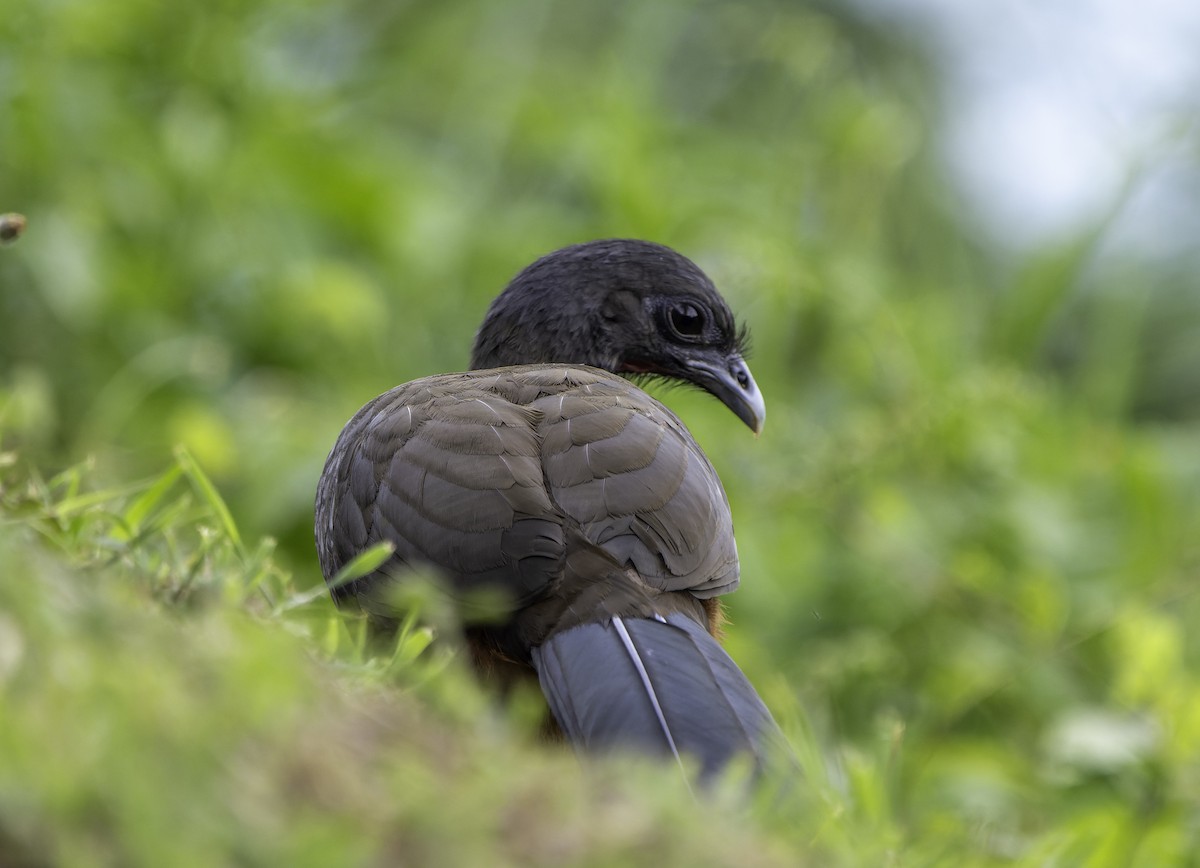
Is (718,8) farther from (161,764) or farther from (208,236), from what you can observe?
(161,764)

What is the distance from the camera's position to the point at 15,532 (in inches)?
88.0

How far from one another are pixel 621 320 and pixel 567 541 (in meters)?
1.56

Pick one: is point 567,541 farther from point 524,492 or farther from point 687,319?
point 687,319

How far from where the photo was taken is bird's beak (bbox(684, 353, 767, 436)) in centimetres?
452

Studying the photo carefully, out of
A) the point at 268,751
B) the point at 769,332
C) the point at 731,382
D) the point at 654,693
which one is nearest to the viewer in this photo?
the point at 268,751

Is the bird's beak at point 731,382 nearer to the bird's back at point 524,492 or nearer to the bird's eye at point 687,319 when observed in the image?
the bird's eye at point 687,319

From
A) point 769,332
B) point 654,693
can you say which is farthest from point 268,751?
point 769,332

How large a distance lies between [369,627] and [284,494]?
7.64ft

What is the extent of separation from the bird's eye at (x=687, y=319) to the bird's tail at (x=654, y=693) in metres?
1.61

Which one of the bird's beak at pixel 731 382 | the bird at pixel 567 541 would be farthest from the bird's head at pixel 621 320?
the bird at pixel 567 541

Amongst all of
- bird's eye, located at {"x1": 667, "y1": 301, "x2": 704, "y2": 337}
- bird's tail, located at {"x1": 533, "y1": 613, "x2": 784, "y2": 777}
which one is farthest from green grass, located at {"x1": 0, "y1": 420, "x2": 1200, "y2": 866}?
bird's eye, located at {"x1": 667, "y1": 301, "x2": 704, "y2": 337}

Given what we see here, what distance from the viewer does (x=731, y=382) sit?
14.9 ft

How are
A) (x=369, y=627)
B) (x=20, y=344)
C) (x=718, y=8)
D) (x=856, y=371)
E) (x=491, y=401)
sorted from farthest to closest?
(x=718, y=8)
(x=856, y=371)
(x=20, y=344)
(x=491, y=401)
(x=369, y=627)

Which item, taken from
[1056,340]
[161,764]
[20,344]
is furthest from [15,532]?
[1056,340]
